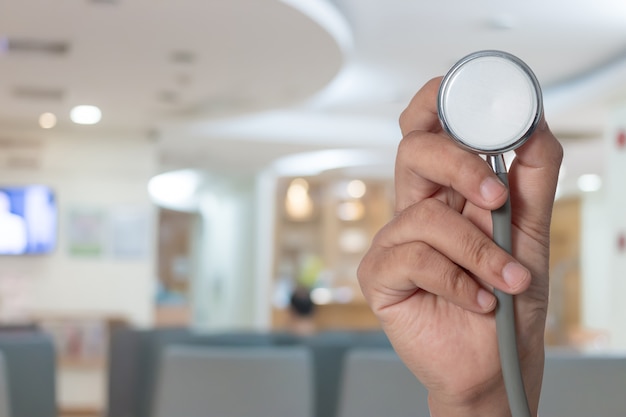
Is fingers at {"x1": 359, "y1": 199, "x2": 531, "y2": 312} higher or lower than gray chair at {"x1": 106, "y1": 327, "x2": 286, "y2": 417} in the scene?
higher

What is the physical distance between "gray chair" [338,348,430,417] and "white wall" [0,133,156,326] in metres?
6.19

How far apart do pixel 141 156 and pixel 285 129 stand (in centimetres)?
139

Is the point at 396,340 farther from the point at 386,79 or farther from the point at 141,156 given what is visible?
the point at 141,156

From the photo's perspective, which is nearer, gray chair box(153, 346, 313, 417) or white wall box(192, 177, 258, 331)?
gray chair box(153, 346, 313, 417)

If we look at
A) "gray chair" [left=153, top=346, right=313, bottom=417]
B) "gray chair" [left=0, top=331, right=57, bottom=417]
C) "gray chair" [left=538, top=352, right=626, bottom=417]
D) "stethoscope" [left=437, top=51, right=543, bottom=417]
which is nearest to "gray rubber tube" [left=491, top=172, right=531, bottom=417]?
"stethoscope" [left=437, top=51, right=543, bottom=417]

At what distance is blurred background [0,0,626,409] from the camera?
4.66 metres

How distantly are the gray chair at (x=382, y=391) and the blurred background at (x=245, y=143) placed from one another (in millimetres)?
2631

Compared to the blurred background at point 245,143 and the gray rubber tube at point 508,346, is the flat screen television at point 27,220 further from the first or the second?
the gray rubber tube at point 508,346

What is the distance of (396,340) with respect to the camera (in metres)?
0.67

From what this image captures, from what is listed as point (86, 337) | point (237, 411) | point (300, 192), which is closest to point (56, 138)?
point (86, 337)

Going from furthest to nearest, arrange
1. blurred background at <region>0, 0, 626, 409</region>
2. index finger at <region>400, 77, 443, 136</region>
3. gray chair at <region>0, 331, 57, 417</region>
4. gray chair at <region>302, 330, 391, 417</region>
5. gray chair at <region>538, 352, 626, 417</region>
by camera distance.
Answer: blurred background at <region>0, 0, 626, 409</region> → gray chair at <region>302, 330, 391, 417</region> → gray chair at <region>0, 331, 57, 417</region> → gray chair at <region>538, 352, 626, 417</region> → index finger at <region>400, 77, 443, 136</region>

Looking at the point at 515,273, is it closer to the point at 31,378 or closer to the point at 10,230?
the point at 31,378

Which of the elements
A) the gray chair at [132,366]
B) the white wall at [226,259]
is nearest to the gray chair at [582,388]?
the gray chair at [132,366]

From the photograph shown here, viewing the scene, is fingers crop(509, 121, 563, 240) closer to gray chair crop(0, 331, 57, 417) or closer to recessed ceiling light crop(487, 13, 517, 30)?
gray chair crop(0, 331, 57, 417)
